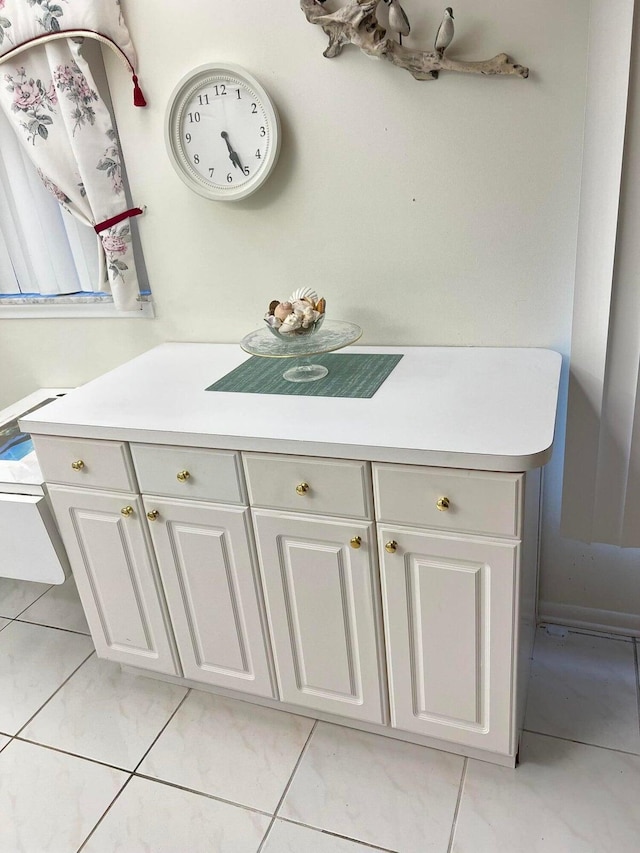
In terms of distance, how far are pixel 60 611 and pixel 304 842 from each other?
3.94ft

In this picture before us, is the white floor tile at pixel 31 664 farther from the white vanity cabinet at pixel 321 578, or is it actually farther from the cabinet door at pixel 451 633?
the cabinet door at pixel 451 633

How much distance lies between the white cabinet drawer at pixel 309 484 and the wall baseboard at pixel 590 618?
889mm

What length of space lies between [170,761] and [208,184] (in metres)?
1.46

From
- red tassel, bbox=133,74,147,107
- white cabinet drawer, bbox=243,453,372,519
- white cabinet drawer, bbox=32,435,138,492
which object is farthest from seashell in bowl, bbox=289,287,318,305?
red tassel, bbox=133,74,147,107

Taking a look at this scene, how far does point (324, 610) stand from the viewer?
1.45 m

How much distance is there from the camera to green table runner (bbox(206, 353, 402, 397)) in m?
1.50

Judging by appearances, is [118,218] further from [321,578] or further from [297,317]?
[321,578]

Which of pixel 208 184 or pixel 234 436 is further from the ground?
pixel 208 184

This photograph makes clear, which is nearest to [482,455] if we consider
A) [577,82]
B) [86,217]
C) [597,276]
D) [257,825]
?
[597,276]

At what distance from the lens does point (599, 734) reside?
1.57m

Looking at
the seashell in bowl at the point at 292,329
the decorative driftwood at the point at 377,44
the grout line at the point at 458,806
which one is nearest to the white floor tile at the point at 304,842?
the grout line at the point at 458,806

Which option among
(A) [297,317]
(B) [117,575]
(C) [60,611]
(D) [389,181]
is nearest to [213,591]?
(B) [117,575]

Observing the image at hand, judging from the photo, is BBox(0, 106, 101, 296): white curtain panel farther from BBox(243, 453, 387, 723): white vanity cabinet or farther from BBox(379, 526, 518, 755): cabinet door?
BBox(379, 526, 518, 755): cabinet door

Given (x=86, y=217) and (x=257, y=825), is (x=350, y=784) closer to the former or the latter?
(x=257, y=825)
